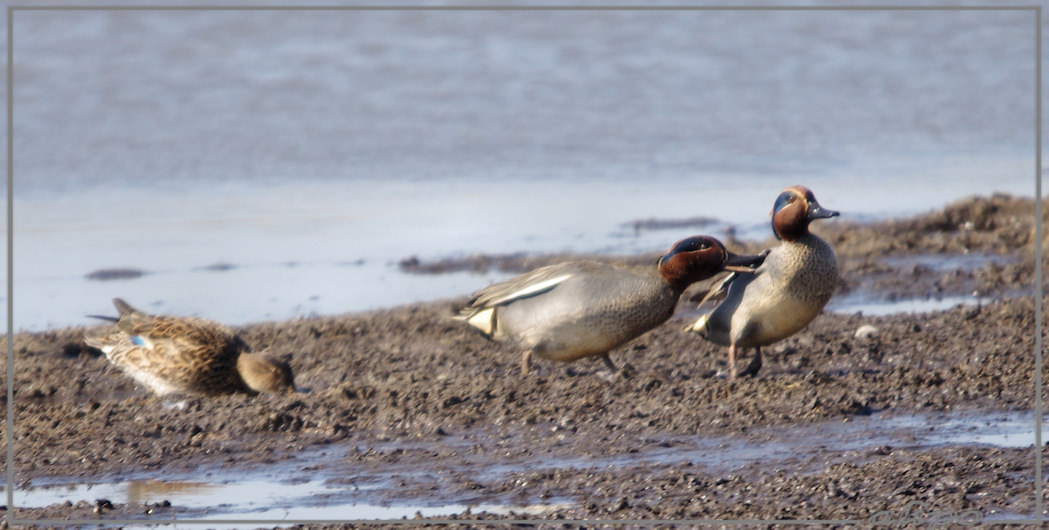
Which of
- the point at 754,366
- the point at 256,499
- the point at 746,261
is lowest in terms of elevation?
the point at 754,366

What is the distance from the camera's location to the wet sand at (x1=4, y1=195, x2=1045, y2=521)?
404cm

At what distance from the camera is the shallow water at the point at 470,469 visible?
414 cm

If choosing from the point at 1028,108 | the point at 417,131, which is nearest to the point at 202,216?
the point at 417,131

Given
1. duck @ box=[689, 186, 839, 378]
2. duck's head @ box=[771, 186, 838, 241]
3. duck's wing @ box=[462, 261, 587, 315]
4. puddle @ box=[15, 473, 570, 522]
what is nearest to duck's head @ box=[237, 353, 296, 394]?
duck's wing @ box=[462, 261, 587, 315]

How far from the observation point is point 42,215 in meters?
9.21

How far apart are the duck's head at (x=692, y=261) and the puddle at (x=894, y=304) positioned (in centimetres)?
214

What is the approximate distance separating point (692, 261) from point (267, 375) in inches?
82.8

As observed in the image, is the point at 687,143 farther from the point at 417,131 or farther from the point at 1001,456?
the point at 1001,456

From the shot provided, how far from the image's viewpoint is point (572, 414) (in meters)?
5.19

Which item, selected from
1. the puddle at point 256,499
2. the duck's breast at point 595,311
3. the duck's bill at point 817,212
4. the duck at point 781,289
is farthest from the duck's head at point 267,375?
the duck's bill at point 817,212

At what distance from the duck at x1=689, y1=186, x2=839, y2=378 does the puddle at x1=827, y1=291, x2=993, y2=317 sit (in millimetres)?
1813

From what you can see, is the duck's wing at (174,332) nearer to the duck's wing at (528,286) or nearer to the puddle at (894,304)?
the duck's wing at (528,286)

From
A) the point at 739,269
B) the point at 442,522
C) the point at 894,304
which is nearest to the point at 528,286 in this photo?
the point at 739,269

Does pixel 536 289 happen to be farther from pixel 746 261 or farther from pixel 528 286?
pixel 746 261
